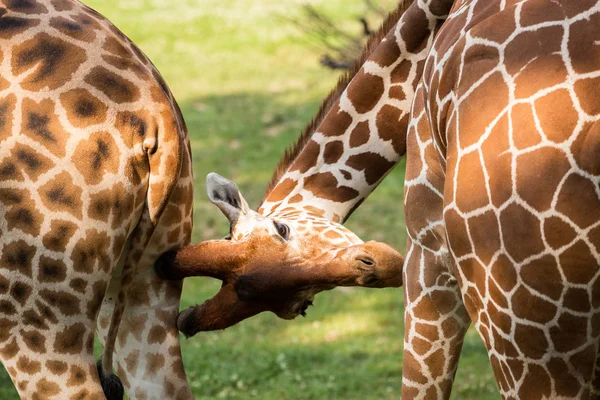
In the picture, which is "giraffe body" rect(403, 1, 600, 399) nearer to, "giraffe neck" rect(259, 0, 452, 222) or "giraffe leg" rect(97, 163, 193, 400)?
"giraffe neck" rect(259, 0, 452, 222)

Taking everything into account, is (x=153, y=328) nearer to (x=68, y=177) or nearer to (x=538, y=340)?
(x=68, y=177)

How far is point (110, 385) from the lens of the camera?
3.95 meters

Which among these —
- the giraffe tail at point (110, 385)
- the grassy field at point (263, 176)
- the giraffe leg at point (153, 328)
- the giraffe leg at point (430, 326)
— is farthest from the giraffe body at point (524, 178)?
the grassy field at point (263, 176)

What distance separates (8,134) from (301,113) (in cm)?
901

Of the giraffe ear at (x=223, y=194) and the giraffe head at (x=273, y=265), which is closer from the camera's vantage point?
the giraffe head at (x=273, y=265)

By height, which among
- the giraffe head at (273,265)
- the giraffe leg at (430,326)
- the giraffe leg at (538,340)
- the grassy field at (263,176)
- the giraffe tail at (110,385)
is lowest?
the grassy field at (263,176)

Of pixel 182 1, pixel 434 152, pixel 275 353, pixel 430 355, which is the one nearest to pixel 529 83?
pixel 434 152

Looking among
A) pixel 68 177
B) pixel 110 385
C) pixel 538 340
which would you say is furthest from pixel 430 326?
pixel 68 177

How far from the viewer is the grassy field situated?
265 inches

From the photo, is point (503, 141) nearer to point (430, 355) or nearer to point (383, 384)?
point (430, 355)

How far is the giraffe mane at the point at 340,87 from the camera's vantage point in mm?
4664

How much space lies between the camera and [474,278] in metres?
3.04

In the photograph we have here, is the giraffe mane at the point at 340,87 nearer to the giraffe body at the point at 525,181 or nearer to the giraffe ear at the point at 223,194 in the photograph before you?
the giraffe ear at the point at 223,194

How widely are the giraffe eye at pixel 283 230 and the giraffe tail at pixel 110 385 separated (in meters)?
0.95
